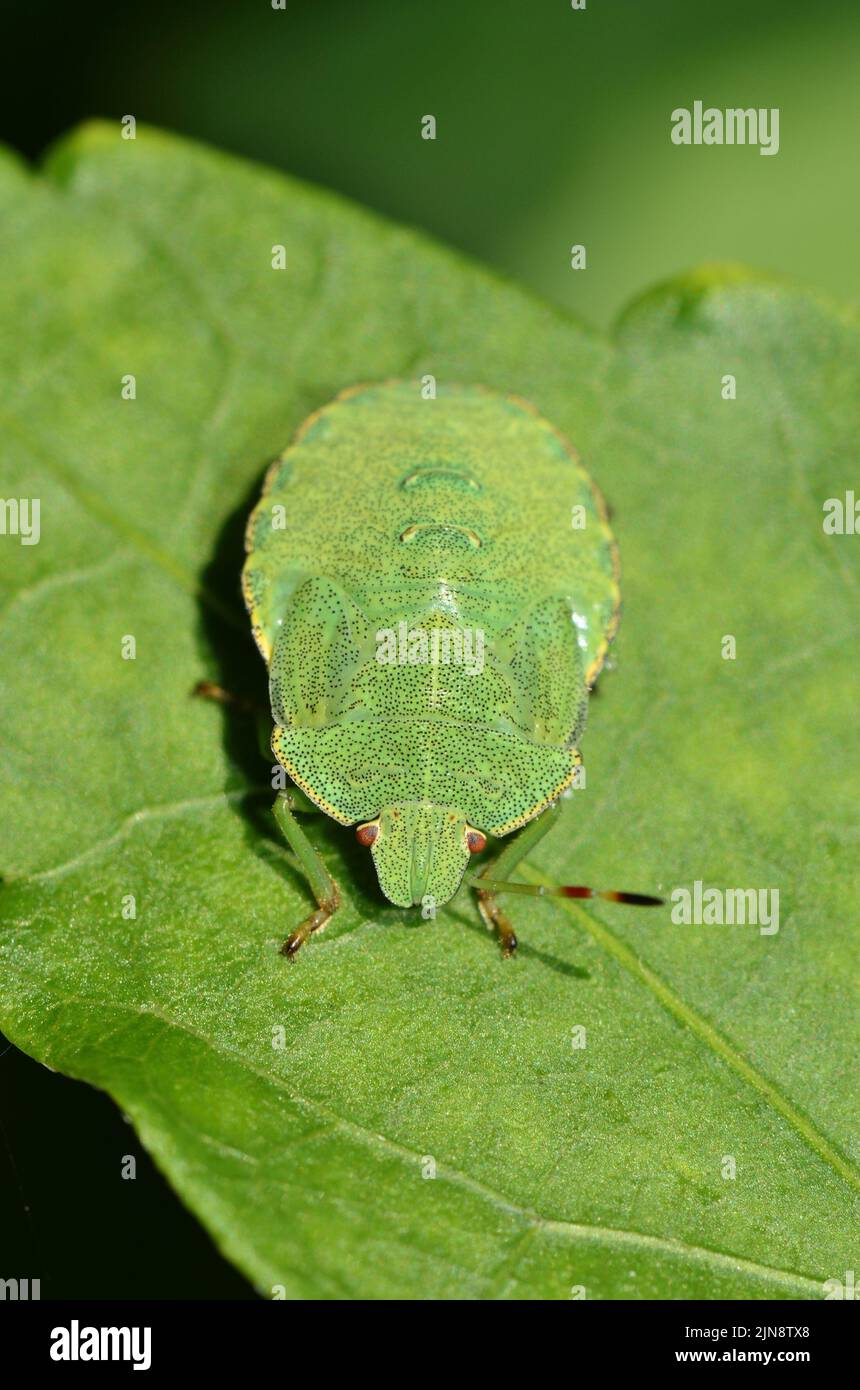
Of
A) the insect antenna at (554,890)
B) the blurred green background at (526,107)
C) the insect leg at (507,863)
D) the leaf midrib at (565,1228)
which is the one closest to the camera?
the leaf midrib at (565,1228)

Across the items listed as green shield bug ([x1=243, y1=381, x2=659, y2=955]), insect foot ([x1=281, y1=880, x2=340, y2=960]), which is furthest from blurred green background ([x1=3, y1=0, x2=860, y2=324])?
insect foot ([x1=281, y1=880, x2=340, y2=960])

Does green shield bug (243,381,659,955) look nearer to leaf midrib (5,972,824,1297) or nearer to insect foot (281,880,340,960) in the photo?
insect foot (281,880,340,960)

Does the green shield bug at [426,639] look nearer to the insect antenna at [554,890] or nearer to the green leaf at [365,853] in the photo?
the insect antenna at [554,890]

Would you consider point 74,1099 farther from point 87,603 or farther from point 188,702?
point 87,603

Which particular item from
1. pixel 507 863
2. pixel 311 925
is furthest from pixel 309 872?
pixel 507 863

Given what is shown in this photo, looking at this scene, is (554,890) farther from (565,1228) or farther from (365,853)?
(565,1228)

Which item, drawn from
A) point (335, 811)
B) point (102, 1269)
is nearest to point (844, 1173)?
point (335, 811)

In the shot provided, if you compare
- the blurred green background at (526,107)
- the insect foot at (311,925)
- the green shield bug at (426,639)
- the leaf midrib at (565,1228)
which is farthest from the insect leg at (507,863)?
the blurred green background at (526,107)
